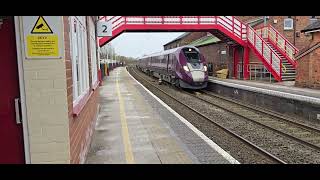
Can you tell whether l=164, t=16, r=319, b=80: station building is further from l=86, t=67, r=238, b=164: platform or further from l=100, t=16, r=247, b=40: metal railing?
l=86, t=67, r=238, b=164: platform

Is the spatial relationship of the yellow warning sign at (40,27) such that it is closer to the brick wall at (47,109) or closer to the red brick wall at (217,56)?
the brick wall at (47,109)

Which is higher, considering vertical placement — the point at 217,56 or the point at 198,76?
the point at 217,56

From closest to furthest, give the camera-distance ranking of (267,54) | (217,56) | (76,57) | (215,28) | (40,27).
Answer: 1. (40,27)
2. (76,57)
3. (267,54)
4. (215,28)
5. (217,56)

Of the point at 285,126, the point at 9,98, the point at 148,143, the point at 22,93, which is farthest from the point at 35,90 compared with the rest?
the point at 285,126

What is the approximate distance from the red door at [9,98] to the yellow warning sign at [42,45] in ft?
0.61

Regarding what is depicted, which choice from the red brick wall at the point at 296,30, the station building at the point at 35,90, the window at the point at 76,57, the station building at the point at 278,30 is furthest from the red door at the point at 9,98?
the red brick wall at the point at 296,30

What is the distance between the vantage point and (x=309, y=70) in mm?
16031

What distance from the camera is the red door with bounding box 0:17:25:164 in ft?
10.8

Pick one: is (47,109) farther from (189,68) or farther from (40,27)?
(189,68)

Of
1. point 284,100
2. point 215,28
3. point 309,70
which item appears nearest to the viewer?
point 284,100

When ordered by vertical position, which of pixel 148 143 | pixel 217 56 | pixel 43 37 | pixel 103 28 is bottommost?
pixel 148 143

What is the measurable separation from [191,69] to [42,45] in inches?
637
